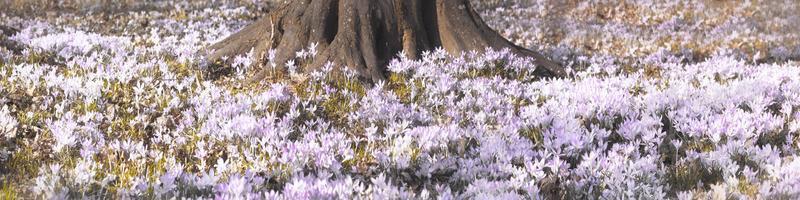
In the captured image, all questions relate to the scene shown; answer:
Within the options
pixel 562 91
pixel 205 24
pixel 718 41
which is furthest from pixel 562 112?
pixel 205 24

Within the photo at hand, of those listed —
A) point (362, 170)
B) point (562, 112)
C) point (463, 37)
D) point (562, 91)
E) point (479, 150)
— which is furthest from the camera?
point (463, 37)

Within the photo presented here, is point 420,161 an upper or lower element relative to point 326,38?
lower

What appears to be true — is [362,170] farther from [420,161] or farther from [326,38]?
[326,38]

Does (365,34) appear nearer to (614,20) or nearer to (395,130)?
(395,130)

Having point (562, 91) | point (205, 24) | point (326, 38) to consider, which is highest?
point (205, 24)

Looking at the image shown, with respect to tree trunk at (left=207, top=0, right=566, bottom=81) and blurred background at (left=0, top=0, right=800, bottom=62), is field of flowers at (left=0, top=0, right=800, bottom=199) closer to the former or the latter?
tree trunk at (left=207, top=0, right=566, bottom=81)

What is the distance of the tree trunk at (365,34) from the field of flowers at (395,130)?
0.24 m

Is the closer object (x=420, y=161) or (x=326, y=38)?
(x=420, y=161)

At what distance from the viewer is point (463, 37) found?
9.02 m

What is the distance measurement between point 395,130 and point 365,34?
9.29 feet

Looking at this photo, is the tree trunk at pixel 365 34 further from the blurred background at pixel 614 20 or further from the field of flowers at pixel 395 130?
the blurred background at pixel 614 20

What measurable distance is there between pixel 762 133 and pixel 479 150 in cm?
240

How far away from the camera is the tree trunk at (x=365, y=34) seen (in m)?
8.12

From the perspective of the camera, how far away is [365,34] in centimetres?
830
